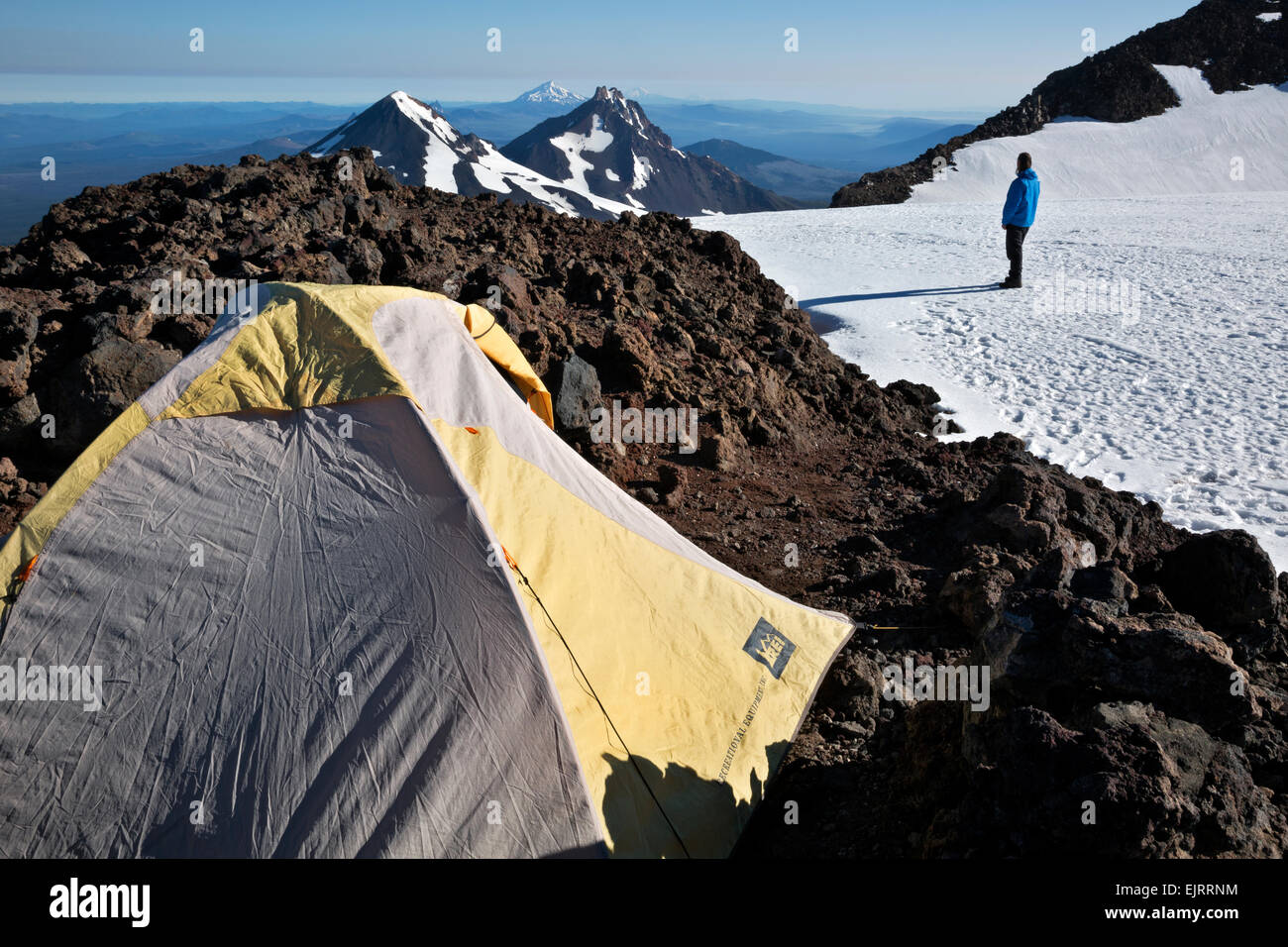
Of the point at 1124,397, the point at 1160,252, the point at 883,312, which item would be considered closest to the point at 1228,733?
the point at 1124,397

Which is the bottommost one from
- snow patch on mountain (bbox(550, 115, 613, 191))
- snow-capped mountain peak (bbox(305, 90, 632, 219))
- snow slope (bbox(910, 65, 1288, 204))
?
snow slope (bbox(910, 65, 1288, 204))

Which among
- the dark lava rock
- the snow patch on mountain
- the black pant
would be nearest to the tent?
the dark lava rock

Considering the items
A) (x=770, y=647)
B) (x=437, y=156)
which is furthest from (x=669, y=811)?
(x=437, y=156)

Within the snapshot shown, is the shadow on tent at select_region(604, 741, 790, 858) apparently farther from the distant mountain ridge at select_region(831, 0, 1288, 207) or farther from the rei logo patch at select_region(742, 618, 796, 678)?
the distant mountain ridge at select_region(831, 0, 1288, 207)

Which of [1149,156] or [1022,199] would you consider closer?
[1022,199]

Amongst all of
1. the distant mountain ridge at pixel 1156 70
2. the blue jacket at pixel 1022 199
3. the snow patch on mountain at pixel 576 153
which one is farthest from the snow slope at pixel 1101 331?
the snow patch on mountain at pixel 576 153

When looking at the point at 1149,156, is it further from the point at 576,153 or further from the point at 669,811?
the point at 576,153
